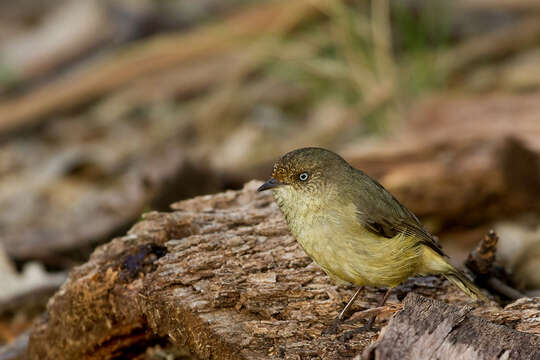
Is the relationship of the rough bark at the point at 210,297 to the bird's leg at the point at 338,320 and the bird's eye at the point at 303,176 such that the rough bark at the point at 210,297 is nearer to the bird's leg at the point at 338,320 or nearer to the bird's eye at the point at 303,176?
the bird's leg at the point at 338,320

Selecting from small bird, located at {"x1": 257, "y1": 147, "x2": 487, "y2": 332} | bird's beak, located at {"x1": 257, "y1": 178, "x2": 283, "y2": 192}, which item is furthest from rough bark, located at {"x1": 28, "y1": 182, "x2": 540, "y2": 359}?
bird's beak, located at {"x1": 257, "y1": 178, "x2": 283, "y2": 192}

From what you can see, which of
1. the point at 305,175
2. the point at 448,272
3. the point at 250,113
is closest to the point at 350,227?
the point at 305,175

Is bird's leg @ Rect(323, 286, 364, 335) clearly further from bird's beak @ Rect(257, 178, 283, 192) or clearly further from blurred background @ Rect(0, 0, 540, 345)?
blurred background @ Rect(0, 0, 540, 345)

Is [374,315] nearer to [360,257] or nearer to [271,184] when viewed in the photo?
[360,257]

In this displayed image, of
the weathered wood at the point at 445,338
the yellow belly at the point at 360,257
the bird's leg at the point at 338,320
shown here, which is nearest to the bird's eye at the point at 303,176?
the yellow belly at the point at 360,257

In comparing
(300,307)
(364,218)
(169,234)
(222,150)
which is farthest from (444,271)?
(222,150)
